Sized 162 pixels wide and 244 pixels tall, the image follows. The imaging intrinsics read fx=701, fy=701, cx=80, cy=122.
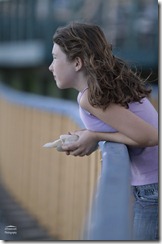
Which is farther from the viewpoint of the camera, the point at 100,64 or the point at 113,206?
the point at 100,64

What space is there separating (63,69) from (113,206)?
0.67 metres

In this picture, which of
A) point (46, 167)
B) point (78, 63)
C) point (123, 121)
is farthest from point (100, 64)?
point (46, 167)

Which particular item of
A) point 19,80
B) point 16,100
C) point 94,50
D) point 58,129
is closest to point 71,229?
point 58,129

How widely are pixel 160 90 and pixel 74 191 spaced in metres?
0.90

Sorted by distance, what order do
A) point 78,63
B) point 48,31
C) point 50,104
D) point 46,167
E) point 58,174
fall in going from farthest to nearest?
point 48,31 < point 50,104 < point 46,167 < point 58,174 < point 78,63

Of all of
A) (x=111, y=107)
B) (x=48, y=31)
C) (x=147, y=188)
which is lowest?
(x=147, y=188)

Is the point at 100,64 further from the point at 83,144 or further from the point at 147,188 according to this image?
the point at 147,188

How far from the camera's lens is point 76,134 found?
6.31 ft

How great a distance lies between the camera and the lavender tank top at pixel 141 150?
1887mm

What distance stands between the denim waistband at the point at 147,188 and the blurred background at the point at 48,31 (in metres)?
1.20

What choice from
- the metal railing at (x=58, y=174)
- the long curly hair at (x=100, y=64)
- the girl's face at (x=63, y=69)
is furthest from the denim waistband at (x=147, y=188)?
the girl's face at (x=63, y=69)

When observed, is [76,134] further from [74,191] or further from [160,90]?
[74,191]

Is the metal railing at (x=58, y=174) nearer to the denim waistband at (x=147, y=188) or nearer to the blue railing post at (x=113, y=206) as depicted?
the blue railing post at (x=113, y=206)

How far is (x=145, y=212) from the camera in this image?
198 centimetres
